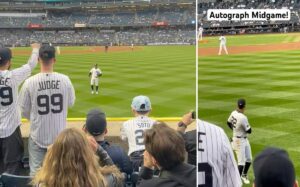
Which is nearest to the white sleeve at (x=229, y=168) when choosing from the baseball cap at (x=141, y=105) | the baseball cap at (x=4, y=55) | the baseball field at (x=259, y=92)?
the baseball cap at (x=141, y=105)

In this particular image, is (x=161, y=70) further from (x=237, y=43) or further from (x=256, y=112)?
(x=237, y=43)

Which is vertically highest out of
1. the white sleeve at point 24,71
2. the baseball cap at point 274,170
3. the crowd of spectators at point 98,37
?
the crowd of spectators at point 98,37

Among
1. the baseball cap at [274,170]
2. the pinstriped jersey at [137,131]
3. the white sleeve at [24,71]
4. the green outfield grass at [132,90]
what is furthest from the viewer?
the green outfield grass at [132,90]

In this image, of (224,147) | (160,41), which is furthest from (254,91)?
(160,41)

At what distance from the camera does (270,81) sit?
1574 centimetres

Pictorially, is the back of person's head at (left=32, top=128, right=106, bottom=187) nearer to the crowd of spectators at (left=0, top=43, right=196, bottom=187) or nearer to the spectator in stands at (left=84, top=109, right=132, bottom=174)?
the crowd of spectators at (left=0, top=43, right=196, bottom=187)

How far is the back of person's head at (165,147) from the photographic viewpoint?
2404 mm

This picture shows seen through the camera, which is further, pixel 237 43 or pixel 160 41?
pixel 160 41

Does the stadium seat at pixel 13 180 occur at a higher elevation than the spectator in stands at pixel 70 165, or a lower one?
lower

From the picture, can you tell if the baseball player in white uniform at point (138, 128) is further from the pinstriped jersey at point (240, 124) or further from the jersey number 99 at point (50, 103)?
the pinstriped jersey at point (240, 124)

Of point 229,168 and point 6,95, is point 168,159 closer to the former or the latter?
point 229,168

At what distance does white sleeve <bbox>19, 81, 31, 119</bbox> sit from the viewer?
13.7ft

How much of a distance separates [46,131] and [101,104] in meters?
8.65

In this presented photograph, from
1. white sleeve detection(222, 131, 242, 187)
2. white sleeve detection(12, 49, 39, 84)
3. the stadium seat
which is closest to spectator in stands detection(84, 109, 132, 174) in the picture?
the stadium seat
